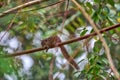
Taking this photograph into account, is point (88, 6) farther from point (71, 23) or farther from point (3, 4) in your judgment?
point (71, 23)

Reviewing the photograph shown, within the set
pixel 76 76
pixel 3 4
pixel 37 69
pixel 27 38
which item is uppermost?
pixel 3 4

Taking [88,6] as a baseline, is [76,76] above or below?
below

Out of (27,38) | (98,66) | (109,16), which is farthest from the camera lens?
(27,38)

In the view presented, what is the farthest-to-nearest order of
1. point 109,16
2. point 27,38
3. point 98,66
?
point 27,38, point 109,16, point 98,66

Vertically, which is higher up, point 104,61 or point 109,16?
point 109,16

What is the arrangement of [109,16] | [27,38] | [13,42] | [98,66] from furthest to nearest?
[27,38] → [13,42] → [109,16] → [98,66]

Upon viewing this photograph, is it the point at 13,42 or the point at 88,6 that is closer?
the point at 88,6

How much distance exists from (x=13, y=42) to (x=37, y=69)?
0.36 meters

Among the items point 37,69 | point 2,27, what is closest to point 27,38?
point 37,69

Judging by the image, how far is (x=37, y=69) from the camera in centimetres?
255

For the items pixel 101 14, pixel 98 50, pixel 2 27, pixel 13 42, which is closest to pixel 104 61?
pixel 98 50

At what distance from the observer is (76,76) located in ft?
4.13

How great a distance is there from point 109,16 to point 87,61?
0.18m

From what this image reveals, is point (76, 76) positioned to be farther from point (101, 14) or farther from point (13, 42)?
point (13, 42)
